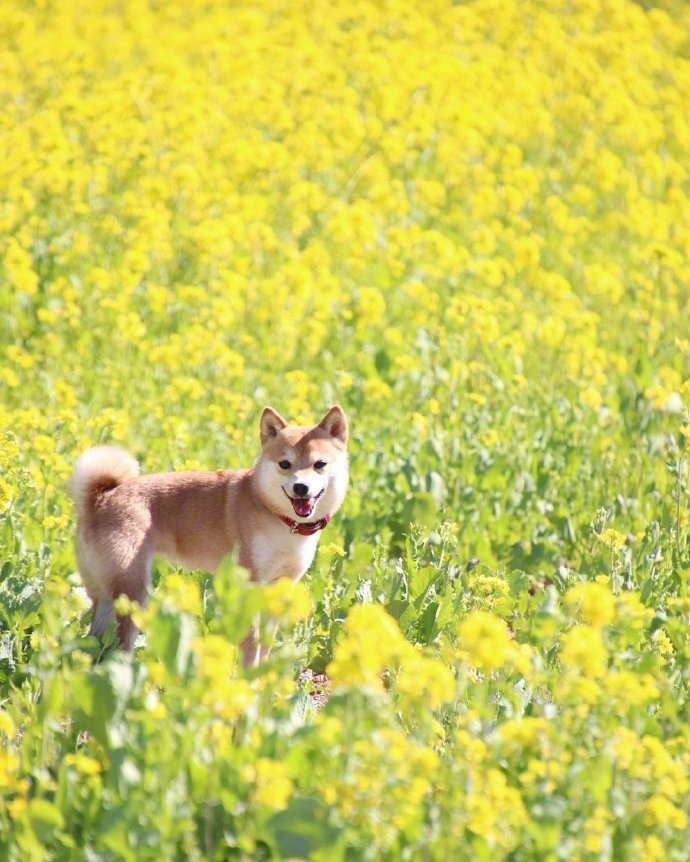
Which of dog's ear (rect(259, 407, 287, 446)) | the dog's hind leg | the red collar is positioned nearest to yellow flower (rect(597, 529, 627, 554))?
the red collar

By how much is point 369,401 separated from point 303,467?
110 inches

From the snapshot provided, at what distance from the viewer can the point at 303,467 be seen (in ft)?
18.4

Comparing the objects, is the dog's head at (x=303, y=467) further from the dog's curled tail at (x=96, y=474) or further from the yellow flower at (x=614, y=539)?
the yellow flower at (x=614, y=539)

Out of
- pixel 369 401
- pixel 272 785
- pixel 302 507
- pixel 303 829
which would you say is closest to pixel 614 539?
pixel 302 507

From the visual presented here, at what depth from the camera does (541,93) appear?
1470 centimetres

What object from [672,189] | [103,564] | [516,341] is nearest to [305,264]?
[516,341]

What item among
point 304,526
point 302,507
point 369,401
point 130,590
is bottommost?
point 369,401

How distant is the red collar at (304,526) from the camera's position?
559cm

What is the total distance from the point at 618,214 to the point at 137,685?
359 inches

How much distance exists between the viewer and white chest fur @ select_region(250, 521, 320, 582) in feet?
18.4

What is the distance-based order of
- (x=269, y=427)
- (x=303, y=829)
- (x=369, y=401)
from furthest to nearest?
(x=369, y=401) → (x=269, y=427) → (x=303, y=829)

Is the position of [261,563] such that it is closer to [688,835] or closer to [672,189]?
[688,835]

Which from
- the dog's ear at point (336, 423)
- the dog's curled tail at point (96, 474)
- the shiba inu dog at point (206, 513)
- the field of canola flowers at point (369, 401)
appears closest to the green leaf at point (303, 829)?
the field of canola flowers at point (369, 401)

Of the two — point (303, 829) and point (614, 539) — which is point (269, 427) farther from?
point (303, 829)
